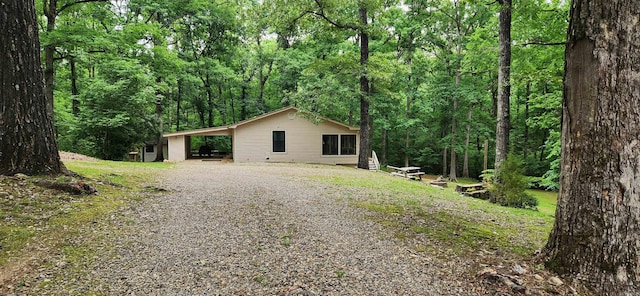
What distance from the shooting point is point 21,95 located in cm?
469

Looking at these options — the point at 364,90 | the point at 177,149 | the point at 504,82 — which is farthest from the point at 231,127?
the point at 504,82

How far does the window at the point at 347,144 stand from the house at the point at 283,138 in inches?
2.6

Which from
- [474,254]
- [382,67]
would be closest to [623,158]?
[474,254]

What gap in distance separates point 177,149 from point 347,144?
10.5 metres

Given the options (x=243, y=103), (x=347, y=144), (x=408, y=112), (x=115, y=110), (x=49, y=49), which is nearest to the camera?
(x=49, y=49)

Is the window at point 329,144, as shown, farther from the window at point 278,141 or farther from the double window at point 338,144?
the window at point 278,141

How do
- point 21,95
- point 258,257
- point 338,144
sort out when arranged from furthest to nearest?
point 338,144
point 21,95
point 258,257

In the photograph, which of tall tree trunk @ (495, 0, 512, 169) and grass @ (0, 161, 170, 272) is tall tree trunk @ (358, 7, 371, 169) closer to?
tall tree trunk @ (495, 0, 512, 169)

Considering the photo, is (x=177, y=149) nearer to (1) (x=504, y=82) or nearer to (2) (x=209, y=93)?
(2) (x=209, y=93)

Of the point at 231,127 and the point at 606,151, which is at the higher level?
the point at 231,127

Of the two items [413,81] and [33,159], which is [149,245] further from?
[413,81]

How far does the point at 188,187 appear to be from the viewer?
7641mm

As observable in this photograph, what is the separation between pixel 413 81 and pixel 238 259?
2195 centimetres

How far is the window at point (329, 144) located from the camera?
1975 centimetres
